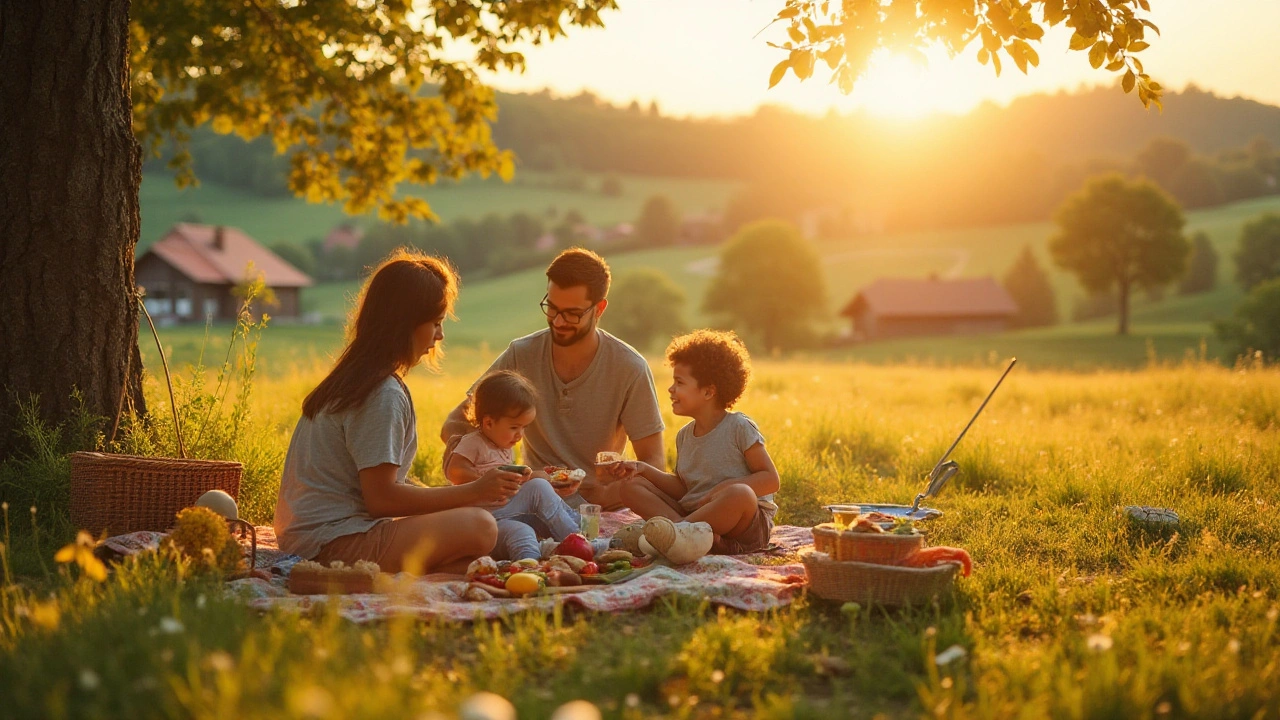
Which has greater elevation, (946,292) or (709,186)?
(709,186)

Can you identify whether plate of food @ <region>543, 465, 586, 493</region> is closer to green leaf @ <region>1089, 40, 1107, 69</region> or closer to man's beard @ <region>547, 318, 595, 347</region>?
man's beard @ <region>547, 318, 595, 347</region>

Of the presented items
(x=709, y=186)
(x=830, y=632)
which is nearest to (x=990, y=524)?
(x=830, y=632)

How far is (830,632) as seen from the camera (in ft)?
13.6

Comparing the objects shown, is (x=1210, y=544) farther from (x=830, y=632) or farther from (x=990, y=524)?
(x=830, y=632)

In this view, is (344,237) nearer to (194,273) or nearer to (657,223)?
(194,273)

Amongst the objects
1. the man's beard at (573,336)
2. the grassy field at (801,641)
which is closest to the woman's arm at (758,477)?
the grassy field at (801,641)

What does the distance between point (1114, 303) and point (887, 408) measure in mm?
55197

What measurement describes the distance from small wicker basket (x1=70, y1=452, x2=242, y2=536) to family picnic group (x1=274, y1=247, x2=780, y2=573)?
73 cm

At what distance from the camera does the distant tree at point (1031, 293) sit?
62.9m

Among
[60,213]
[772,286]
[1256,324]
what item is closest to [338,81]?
[60,213]

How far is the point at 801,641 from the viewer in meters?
3.95

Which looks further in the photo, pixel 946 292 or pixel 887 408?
pixel 946 292

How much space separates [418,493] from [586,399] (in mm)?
1810

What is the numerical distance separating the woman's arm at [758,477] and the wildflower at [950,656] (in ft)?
6.60
